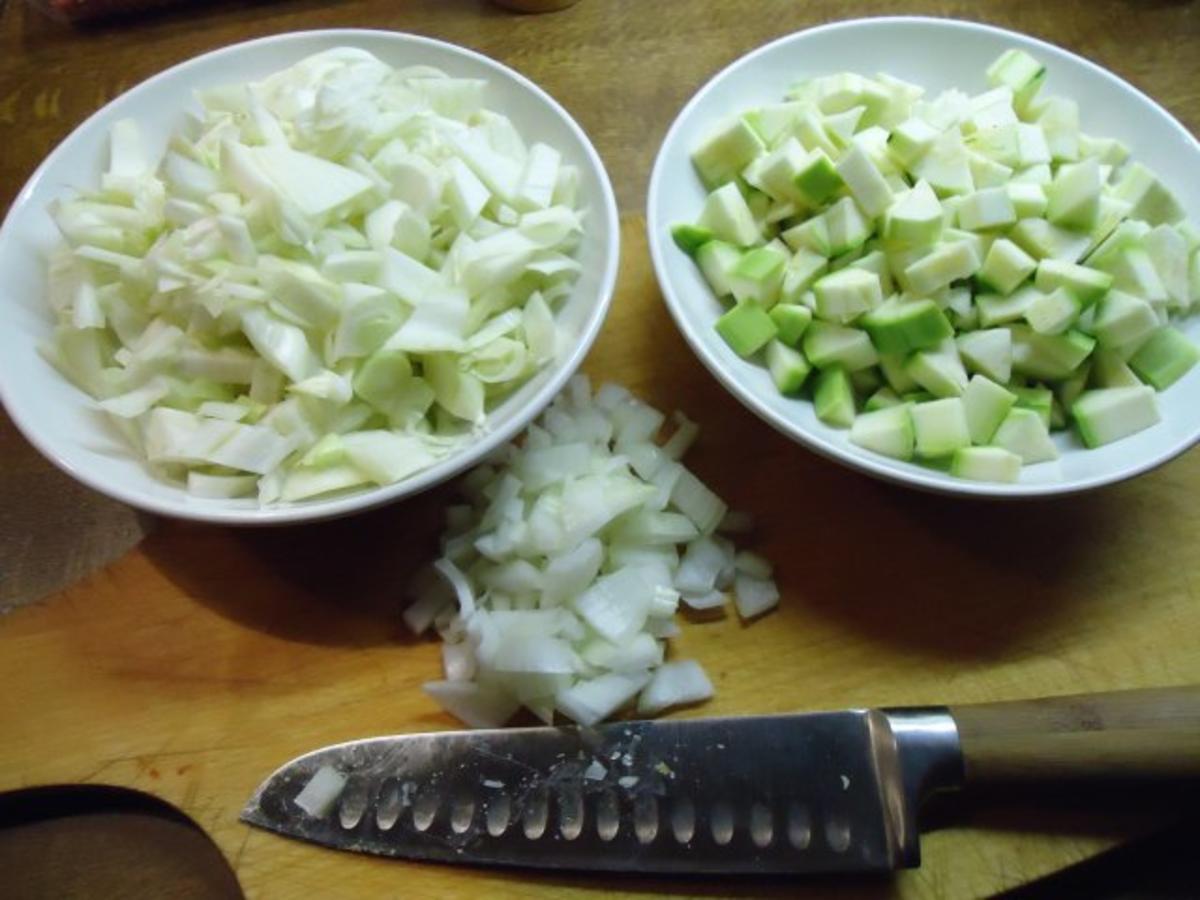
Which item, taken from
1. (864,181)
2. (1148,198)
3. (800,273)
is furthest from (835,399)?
(1148,198)

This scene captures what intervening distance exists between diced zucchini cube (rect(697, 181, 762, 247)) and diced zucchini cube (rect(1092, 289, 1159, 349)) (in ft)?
1.43

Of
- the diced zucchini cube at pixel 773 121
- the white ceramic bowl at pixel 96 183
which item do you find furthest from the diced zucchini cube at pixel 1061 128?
the white ceramic bowl at pixel 96 183

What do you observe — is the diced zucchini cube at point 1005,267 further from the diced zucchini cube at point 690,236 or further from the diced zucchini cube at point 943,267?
the diced zucchini cube at point 690,236

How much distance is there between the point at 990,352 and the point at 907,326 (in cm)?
12

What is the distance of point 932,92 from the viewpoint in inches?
60.9

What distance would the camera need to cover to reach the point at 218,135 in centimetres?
124

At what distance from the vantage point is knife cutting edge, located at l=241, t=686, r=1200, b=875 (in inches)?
40.5

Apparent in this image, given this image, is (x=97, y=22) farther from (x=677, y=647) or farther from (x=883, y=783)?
(x=883, y=783)

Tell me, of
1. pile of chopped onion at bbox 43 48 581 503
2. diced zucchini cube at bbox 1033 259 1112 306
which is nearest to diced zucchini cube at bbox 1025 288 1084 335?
diced zucchini cube at bbox 1033 259 1112 306

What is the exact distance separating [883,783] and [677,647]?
29cm

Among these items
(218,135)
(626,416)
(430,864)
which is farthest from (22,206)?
(430,864)

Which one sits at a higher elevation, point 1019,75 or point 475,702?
point 1019,75

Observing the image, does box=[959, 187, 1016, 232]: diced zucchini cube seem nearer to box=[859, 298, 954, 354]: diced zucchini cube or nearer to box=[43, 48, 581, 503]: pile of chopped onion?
box=[859, 298, 954, 354]: diced zucchini cube

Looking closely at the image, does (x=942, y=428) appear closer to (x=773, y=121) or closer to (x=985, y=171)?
(x=985, y=171)
